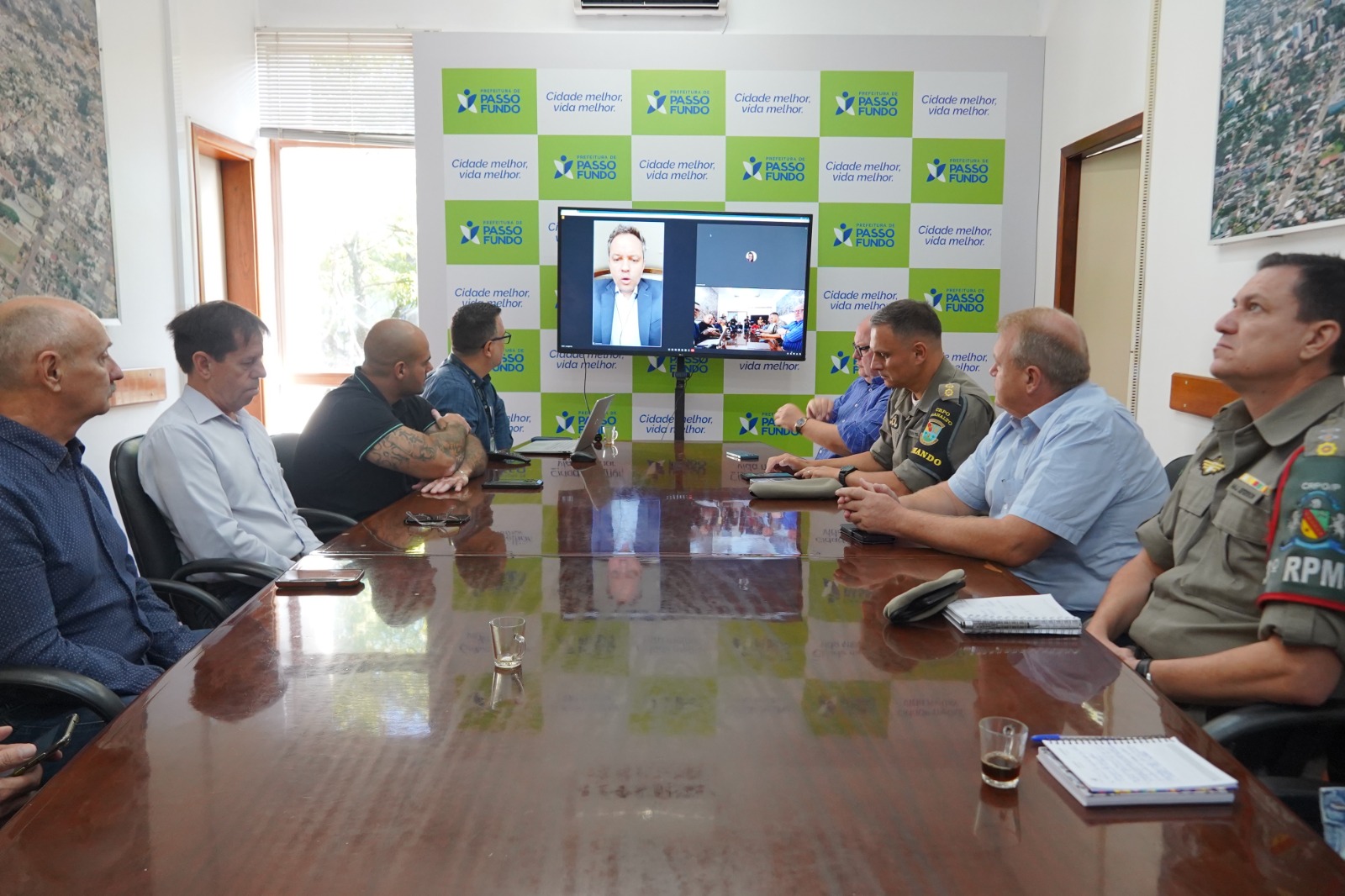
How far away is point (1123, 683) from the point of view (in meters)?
1.33

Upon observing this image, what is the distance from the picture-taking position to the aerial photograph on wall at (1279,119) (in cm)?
Answer: 273

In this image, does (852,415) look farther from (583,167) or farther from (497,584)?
(497,584)

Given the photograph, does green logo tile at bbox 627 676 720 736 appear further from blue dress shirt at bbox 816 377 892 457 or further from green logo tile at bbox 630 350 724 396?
green logo tile at bbox 630 350 724 396

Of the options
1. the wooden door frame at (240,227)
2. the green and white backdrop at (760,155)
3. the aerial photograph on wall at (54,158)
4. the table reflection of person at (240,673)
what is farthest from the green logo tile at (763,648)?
the wooden door frame at (240,227)

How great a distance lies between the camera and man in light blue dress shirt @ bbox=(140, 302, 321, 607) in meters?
2.33

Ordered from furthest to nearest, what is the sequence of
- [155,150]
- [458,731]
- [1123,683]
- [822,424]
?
1. [155,150]
2. [822,424]
3. [1123,683]
4. [458,731]

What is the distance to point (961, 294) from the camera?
558 cm

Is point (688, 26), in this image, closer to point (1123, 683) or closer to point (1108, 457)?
point (1108, 457)

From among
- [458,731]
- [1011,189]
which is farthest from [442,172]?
[458,731]

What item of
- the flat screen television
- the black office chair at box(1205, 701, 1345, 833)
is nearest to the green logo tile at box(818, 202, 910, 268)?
the flat screen television

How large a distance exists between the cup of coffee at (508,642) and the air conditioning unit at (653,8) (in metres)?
5.07

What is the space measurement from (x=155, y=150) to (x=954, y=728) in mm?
5036

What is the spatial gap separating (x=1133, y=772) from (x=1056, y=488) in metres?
1.20

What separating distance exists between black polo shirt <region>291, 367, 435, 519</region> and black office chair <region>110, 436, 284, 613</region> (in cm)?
84
